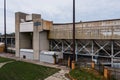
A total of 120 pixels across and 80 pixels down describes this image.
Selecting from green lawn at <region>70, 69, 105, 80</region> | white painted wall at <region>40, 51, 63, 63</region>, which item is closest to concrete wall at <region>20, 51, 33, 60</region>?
white painted wall at <region>40, 51, 63, 63</region>

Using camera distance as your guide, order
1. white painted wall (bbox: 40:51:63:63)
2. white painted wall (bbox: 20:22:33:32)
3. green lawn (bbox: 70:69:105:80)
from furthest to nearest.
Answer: white painted wall (bbox: 20:22:33:32) < white painted wall (bbox: 40:51:63:63) < green lawn (bbox: 70:69:105:80)

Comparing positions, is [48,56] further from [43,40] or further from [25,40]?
[25,40]

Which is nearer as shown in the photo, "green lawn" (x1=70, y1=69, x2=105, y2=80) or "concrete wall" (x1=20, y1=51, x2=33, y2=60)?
"green lawn" (x1=70, y1=69, x2=105, y2=80)

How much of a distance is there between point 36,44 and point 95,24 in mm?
10762

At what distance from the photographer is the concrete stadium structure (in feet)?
67.2

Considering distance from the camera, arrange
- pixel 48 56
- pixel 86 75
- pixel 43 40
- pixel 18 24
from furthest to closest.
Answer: pixel 18 24 → pixel 43 40 → pixel 48 56 → pixel 86 75

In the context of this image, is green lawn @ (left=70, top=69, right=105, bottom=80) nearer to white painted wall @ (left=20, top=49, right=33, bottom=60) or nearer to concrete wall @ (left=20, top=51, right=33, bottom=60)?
concrete wall @ (left=20, top=51, right=33, bottom=60)

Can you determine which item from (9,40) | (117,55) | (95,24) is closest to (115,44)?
(117,55)

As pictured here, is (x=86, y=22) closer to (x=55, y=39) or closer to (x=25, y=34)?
(x=55, y=39)

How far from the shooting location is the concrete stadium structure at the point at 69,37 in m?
20.5

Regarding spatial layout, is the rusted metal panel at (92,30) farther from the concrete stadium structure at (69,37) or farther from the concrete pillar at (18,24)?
the concrete pillar at (18,24)

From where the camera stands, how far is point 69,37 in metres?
24.0

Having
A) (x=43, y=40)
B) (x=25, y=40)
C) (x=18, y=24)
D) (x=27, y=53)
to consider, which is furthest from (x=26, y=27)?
(x=27, y=53)

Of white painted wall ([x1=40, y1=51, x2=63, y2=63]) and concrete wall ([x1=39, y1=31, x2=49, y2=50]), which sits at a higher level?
concrete wall ([x1=39, y1=31, x2=49, y2=50])
